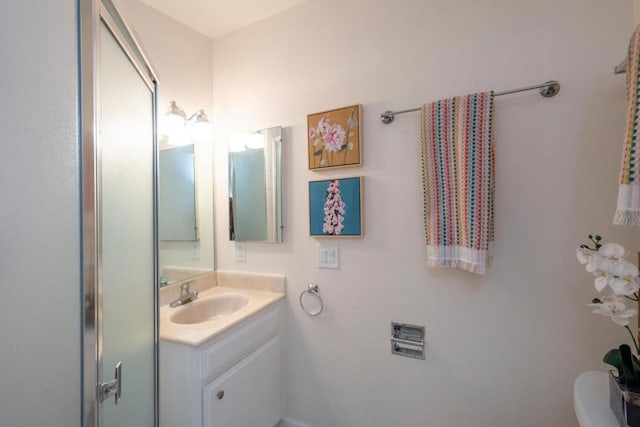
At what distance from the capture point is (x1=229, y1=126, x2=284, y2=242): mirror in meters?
1.73

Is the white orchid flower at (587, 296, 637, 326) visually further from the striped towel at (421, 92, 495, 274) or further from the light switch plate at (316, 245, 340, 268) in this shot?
the light switch plate at (316, 245, 340, 268)

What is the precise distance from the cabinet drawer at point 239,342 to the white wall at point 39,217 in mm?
644

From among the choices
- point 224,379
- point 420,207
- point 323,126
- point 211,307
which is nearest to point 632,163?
point 420,207

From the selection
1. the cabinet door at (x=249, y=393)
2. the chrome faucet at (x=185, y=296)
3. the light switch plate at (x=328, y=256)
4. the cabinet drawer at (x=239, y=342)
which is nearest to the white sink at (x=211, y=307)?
the chrome faucet at (x=185, y=296)

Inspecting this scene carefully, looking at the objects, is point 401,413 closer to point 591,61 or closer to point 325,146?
point 325,146

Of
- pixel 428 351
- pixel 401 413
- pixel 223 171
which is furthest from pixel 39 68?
pixel 401 413

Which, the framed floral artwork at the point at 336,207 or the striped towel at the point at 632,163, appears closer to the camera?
the striped towel at the point at 632,163

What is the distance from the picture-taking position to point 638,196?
0.79m

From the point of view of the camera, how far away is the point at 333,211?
1547 mm

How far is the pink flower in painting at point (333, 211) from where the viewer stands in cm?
153

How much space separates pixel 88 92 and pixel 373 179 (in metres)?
1.20

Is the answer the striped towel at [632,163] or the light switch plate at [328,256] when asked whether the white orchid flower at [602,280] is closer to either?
the striped towel at [632,163]

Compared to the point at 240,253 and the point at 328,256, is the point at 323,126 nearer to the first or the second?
the point at 328,256

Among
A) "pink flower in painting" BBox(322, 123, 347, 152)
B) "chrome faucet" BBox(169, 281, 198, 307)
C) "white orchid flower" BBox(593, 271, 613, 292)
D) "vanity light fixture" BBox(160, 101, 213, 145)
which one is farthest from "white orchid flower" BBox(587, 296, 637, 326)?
"vanity light fixture" BBox(160, 101, 213, 145)
